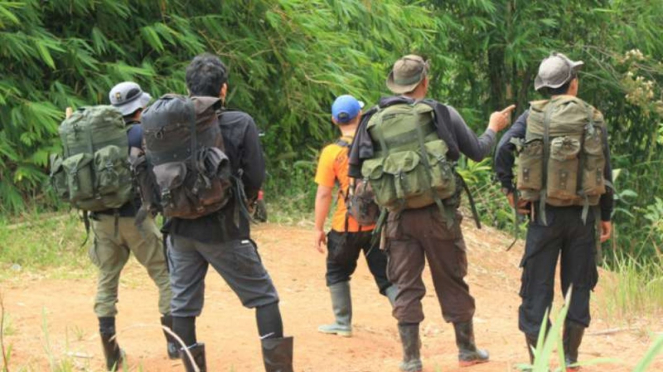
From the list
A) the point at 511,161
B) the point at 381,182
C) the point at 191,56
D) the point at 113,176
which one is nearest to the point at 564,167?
the point at 511,161

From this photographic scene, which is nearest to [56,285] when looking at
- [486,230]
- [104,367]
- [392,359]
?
[104,367]

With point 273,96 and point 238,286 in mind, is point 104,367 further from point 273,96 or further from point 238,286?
point 273,96

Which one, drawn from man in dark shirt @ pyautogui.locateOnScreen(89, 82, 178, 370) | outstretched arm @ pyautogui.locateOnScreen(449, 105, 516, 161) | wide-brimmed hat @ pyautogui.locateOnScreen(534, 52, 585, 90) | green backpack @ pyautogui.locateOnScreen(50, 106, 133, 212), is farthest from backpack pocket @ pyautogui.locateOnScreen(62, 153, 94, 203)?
wide-brimmed hat @ pyautogui.locateOnScreen(534, 52, 585, 90)

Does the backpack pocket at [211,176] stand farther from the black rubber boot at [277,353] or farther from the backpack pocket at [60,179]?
the backpack pocket at [60,179]

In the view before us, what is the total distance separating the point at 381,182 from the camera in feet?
17.0

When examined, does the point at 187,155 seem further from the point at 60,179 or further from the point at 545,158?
the point at 545,158

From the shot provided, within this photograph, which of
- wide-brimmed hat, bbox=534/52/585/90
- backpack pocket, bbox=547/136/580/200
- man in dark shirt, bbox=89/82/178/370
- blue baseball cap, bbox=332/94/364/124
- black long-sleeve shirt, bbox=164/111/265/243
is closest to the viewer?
black long-sleeve shirt, bbox=164/111/265/243

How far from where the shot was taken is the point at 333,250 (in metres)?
6.54

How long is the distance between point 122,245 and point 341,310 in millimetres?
1720

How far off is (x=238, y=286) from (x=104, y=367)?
4.47 ft

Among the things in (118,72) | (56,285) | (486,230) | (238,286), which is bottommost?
(486,230)

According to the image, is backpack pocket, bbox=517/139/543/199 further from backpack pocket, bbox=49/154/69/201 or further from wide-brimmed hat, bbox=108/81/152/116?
backpack pocket, bbox=49/154/69/201

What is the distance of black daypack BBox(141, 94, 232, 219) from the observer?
183 inches

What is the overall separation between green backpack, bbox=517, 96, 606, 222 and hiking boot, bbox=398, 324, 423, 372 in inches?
39.5
